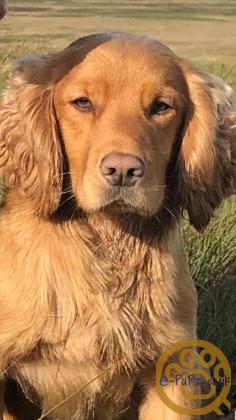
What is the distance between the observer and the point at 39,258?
2.68 meters

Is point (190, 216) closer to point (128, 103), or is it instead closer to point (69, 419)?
point (128, 103)

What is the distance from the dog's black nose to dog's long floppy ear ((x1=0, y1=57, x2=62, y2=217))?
0.37 metres

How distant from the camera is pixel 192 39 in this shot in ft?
68.7

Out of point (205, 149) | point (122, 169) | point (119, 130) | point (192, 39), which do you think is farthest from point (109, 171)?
point (192, 39)

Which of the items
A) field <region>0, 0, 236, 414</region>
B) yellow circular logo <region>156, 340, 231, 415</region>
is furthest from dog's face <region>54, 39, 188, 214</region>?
yellow circular logo <region>156, 340, 231, 415</region>

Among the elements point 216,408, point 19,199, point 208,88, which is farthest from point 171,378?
point 208,88

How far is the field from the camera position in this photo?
3672 mm

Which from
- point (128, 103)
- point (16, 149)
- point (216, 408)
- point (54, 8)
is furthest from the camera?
point (54, 8)

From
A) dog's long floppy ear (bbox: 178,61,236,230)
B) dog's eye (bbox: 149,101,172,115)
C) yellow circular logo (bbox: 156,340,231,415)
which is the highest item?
dog's eye (bbox: 149,101,172,115)

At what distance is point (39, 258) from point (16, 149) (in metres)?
0.40

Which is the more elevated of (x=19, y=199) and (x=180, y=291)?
(x=19, y=199)

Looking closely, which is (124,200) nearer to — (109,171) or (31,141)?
(109,171)

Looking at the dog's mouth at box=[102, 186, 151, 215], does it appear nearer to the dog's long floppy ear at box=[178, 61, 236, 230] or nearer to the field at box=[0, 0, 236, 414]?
the dog's long floppy ear at box=[178, 61, 236, 230]

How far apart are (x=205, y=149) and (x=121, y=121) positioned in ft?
1.43
